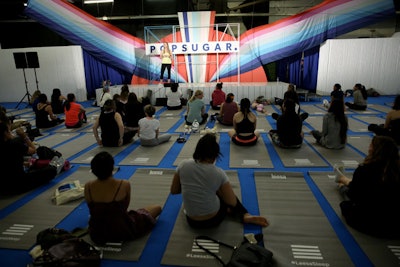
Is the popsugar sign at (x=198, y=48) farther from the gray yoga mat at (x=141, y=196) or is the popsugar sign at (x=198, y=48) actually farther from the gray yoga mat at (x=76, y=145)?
the gray yoga mat at (x=141, y=196)

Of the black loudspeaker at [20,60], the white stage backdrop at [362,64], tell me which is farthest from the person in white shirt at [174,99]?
the white stage backdrop at [362,64]

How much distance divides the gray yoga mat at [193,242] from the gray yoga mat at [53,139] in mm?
4297

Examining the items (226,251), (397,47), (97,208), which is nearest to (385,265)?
(226,251)

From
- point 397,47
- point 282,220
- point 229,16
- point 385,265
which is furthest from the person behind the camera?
point 229,16

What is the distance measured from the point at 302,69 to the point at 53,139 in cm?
1067

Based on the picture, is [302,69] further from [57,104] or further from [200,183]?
[200,183]

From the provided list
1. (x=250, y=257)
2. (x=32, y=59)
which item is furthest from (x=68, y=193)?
(x=32, y=59)

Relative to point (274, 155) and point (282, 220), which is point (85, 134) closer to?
point (274, 155)

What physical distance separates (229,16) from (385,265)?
46.9 ft

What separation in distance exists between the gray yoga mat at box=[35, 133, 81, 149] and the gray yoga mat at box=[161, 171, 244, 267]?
4.30m

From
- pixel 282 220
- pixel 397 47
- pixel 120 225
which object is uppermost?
pixel 397 47

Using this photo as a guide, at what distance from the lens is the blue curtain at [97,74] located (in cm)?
1291

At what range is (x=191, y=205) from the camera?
103 inches

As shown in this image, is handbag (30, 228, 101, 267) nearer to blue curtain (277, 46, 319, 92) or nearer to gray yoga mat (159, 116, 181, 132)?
gray yoga mat (159, 116, 181, 132)
